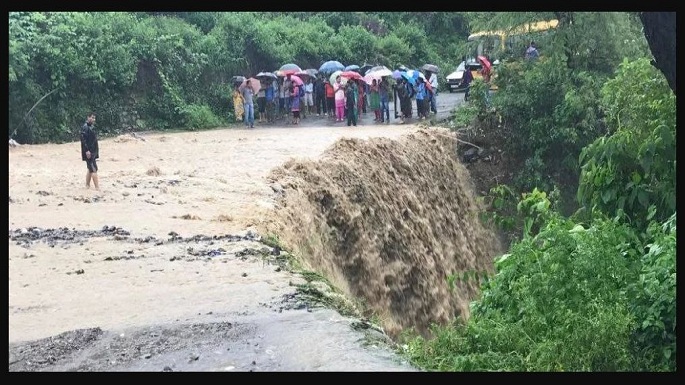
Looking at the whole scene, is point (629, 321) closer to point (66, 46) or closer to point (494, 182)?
point (494, 182)

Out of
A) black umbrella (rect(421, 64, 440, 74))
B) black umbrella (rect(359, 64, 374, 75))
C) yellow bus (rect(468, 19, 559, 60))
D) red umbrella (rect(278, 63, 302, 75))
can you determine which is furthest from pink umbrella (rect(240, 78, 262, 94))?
yellow bus (rect(468, 19, 559, 60))

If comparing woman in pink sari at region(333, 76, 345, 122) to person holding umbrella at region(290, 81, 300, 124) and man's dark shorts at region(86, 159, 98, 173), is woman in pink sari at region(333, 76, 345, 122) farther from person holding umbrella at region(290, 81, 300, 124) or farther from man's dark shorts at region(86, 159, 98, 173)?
man's dark shorts at region(86, 159, 98, 173)

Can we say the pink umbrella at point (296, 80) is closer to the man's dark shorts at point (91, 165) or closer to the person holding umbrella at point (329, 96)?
the person holding umbrella at point (329, 96)

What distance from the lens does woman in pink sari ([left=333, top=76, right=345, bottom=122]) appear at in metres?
6.20

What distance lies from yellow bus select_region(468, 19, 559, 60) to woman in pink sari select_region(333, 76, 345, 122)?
A: 0.81 meters

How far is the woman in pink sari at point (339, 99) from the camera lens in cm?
620

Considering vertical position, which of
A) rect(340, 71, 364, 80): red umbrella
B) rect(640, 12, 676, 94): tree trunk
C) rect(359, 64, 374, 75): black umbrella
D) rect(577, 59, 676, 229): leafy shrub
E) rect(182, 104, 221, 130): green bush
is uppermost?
rect(640, 12, 676, 94): tree trunk

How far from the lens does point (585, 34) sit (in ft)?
20.6

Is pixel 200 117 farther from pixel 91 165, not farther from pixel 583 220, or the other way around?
pixel 583 220

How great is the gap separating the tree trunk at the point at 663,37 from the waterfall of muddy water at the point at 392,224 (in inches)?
87.0

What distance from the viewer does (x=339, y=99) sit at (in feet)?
20.9

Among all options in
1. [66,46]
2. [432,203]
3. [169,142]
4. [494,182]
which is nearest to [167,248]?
[169,142]

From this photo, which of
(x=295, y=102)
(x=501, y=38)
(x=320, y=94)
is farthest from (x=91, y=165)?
(x=501, y=38)

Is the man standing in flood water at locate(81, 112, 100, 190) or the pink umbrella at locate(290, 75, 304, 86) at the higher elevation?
the pink umbrella at locate(290, 75, 304, 86)
